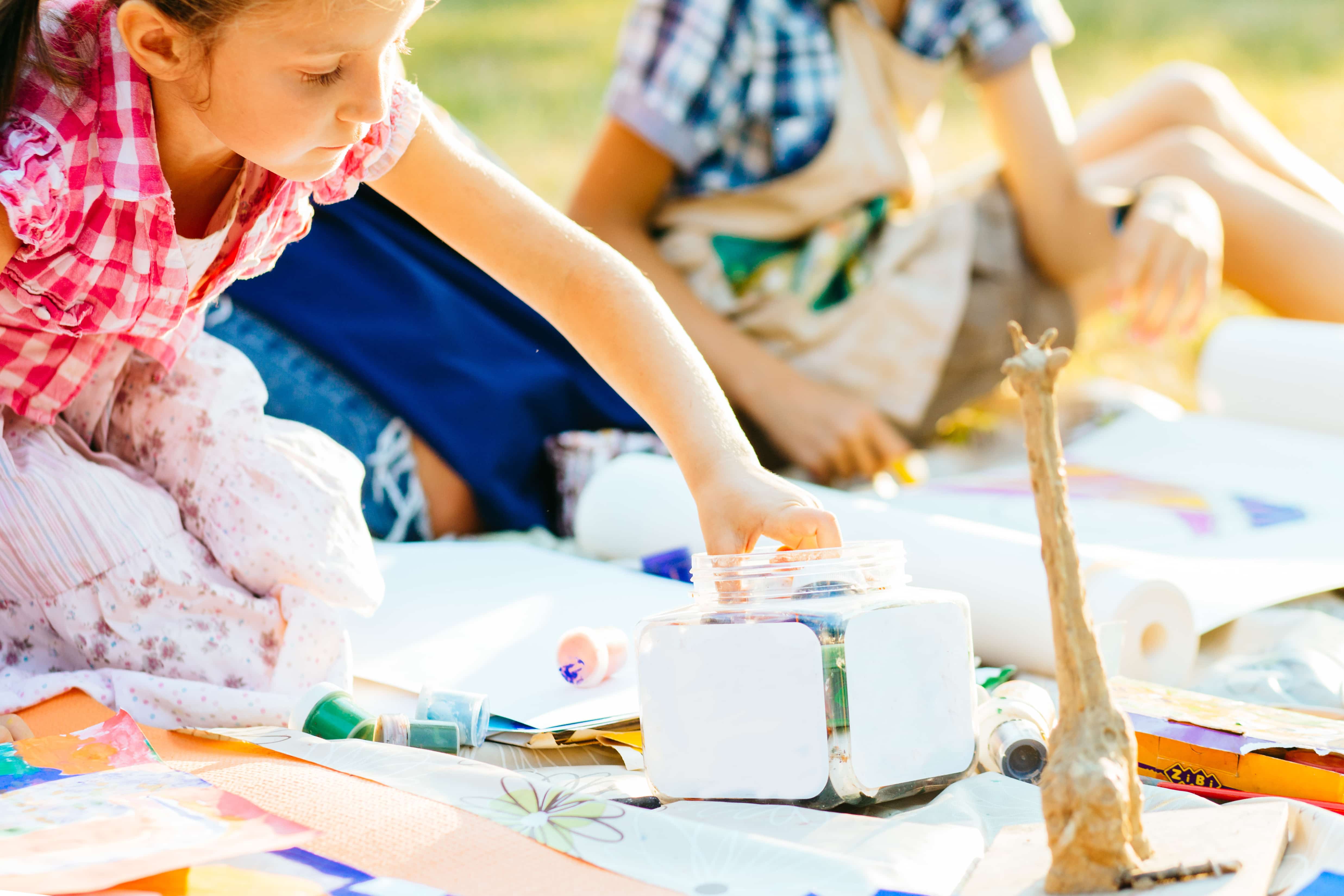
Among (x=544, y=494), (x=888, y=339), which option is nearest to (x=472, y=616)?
(x=544, y=494)

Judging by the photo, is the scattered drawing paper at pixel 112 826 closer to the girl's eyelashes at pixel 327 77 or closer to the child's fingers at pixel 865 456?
the girl's eyelashes at pixel 327 77

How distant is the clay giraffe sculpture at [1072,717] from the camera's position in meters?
0.52

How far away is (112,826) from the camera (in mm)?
583

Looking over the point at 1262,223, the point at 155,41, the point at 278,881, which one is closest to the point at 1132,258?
the point at 1262,223

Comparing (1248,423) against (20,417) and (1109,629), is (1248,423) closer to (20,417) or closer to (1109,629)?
(1109,629)

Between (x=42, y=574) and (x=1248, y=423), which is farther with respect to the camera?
(x=1248, y=423)

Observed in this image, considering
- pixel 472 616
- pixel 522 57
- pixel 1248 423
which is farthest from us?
pixel 522 57

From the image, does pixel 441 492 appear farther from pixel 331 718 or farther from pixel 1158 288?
pixel 1158 288

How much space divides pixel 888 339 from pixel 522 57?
3.73 m

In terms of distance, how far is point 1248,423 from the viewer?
1.70 m

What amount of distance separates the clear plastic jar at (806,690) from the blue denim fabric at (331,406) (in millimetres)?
744

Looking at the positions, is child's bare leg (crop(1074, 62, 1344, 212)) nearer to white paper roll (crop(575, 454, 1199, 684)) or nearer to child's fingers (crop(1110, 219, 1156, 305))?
child's fingers (crop(1110, 219, 1156, 305))

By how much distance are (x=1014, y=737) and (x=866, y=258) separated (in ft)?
3.47

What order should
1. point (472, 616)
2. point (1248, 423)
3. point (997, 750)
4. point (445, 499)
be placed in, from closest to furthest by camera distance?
1. point (997, 750)
2. point (472, 616)
3. point (445, 499)
4. point (1248, 423)
